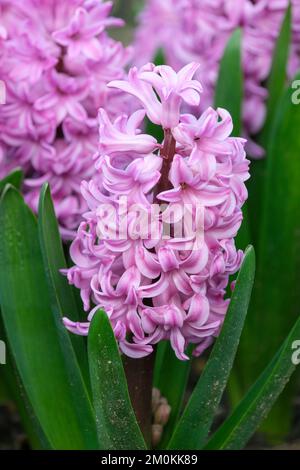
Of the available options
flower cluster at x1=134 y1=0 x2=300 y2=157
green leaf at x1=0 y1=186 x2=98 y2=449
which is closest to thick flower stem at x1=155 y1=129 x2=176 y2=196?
green leaf at x1=0 y1=186 x2=98 y2=449

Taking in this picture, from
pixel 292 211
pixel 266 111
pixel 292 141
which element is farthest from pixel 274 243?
pixel 266 111

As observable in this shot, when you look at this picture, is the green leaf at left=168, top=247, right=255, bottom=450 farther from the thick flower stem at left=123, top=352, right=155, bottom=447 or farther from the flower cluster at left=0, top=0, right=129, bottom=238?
the flower cluster at left=0, top=0, right=129, bottom=238

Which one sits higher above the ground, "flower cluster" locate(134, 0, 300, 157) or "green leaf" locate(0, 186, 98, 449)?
"flower cluster" locate(134, 0, 300, 157)

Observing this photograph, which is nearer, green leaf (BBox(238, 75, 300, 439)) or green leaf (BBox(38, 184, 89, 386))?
green leaf (BBox(38, 184, 89, 386))

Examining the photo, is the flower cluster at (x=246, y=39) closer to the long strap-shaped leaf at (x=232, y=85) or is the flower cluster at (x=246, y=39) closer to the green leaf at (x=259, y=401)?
the long strap-shaped leaf at (x=232, y=85)

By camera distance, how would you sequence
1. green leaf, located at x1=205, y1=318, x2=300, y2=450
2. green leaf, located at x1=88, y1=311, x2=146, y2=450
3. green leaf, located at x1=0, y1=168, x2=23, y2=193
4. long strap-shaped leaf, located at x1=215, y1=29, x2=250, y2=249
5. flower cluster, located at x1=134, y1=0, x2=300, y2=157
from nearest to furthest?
green leaf, located at x1=88, y1=311, x2=146, y2=450 < green leaf, located at x1=205, y1=318, x2=300, y2=450 < green leaf, located at x1=0, y1=168, x2=23, y2=193 < long strap-shaped leaf, located at x1=215, y1=29, x2=250, y2=249 < flower cluster, located at x1=134, y1=0, x2=300, y2=157

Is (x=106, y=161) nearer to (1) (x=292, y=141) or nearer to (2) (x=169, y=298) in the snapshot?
(2) (x=169, y=298)
